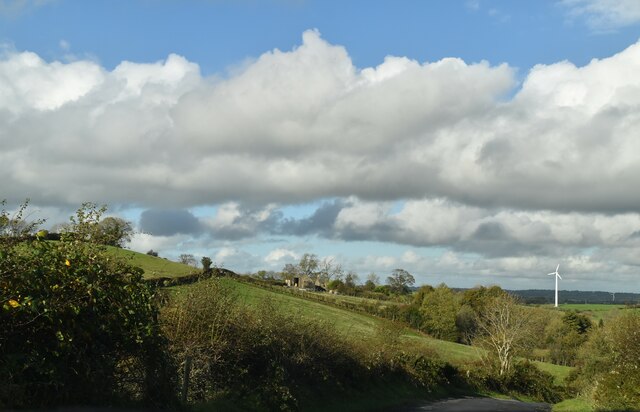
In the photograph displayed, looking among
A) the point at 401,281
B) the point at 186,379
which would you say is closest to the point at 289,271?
the point at 401,281

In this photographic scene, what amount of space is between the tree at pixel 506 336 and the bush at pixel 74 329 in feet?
179

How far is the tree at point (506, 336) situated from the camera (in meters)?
64.5

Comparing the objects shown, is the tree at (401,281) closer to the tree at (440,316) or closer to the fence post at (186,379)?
the tree at (440,316)

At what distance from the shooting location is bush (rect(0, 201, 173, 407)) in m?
11.5

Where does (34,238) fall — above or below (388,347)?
above

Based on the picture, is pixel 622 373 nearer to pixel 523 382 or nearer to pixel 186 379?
pixel 186 379

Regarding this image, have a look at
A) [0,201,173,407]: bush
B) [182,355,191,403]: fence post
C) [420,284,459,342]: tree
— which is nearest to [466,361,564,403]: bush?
[420,284,459,342]: tree

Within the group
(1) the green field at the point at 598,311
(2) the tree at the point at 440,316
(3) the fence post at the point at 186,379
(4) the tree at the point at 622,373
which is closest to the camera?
(3) the fence post at the point at 186,379

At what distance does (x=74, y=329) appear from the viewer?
12.4 meters

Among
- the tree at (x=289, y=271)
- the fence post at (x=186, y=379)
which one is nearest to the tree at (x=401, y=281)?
the tree at (x=289, y=271)

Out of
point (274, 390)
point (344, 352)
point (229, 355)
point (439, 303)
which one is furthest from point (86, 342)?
point (439, 303)

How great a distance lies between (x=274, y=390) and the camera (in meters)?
21.8

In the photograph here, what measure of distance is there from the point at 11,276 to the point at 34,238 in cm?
144

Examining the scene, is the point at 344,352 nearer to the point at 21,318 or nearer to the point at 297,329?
the point at 297,329
